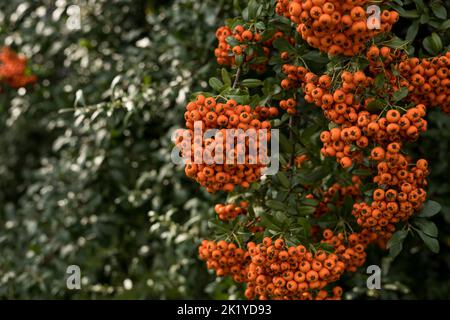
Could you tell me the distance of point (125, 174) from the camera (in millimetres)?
3279

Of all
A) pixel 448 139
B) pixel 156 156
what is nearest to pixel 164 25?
pixel 156 156

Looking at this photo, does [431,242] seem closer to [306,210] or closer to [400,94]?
[306,210]

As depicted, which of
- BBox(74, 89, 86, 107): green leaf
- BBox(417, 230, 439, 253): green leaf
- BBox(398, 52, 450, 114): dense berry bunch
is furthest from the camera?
BBox(74, 89, 86, 107): green leaf

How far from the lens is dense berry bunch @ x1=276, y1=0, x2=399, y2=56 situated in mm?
1539

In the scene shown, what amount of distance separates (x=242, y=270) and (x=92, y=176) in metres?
1.56

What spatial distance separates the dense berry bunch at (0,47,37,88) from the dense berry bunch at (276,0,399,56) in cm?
253

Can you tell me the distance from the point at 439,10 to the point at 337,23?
728 mm

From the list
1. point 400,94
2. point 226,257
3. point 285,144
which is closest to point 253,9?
point 285,144

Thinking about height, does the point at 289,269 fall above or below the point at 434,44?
below

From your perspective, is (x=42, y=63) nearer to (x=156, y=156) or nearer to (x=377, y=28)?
(x=156, y=156)

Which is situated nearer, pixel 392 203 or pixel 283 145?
pixel 392 203

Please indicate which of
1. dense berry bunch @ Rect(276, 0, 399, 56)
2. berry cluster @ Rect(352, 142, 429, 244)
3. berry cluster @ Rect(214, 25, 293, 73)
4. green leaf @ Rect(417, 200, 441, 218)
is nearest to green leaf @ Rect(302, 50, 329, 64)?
berry cluster @ Rect(214, 25, 293, 73)

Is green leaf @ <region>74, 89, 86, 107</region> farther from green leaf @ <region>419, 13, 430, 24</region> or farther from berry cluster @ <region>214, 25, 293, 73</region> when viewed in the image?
green leaf @ <region>419, 13, 430, 24</region>

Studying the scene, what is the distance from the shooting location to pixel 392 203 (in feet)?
5.90
